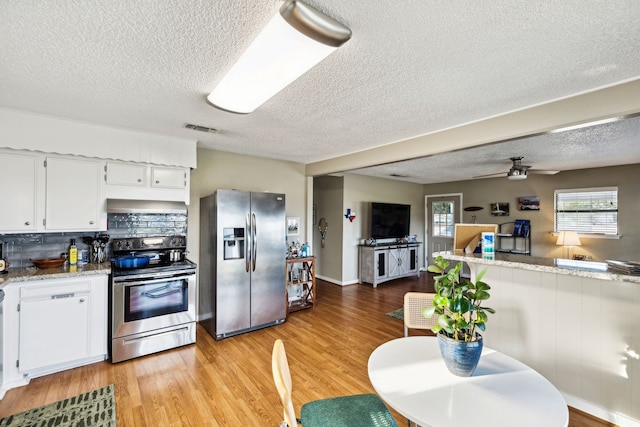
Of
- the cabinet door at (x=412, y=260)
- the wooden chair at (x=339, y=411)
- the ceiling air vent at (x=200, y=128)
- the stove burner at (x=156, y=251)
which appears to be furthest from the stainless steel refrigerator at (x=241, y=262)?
the cabinet door at (x=412, y=260)

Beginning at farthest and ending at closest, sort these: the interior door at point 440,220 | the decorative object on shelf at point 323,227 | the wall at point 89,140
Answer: the interior door at point 440,220, the decorative object on shelf at point 323,227, the wall at point 89,140

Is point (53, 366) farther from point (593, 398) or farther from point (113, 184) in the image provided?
point (593, 398)

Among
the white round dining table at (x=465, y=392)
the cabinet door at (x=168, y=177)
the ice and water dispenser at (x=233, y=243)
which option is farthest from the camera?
the ice and water dispenser at (x=233, y=243)

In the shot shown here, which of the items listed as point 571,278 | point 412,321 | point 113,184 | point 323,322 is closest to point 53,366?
point 113,184

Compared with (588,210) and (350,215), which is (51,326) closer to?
(350,215)

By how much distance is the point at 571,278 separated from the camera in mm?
2172

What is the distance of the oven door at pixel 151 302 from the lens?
111 inches

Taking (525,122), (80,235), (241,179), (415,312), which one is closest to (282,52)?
(415,312)

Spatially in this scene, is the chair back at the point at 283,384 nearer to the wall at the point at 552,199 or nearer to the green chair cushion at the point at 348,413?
the green chair cushion at the point at 348,413

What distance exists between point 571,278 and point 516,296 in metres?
0.43

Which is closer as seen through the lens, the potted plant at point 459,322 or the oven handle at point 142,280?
the potted plant at point 459,322

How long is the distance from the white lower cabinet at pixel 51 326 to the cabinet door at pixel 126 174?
103 cm

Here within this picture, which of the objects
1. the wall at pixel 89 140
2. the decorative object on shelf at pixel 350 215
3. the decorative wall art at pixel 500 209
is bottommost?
the decorative object on shelf at pixel 350 215

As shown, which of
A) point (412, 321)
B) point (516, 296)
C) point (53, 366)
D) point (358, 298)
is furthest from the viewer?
point (358, 298)
